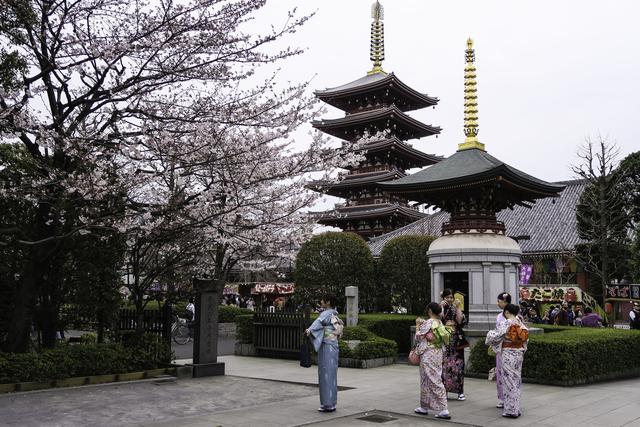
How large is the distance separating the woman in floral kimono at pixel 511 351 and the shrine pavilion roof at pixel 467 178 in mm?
6172

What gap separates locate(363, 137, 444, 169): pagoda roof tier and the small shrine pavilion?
913 inches

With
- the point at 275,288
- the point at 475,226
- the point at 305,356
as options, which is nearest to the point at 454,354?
the point at 305,356

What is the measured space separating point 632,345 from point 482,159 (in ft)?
20.1

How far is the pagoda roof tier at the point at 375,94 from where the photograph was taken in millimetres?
42750

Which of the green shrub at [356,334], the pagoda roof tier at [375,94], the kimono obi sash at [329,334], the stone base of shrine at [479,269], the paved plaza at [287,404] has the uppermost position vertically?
the pagoda roof tier at [375,94]

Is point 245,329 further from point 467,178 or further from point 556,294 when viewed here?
point 556,294

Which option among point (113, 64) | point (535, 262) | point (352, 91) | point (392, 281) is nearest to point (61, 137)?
point (113, 64)

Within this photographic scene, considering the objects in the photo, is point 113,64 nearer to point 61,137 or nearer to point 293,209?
point 61,137

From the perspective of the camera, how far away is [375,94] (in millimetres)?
44156

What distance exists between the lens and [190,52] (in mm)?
10227

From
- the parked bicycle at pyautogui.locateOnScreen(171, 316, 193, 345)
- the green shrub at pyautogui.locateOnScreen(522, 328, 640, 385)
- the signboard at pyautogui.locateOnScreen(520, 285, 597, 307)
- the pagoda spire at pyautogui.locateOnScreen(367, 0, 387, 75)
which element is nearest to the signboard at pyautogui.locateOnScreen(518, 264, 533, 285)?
the signboard at pyautogui.locateOnScreen(520, 285, 597, 307)

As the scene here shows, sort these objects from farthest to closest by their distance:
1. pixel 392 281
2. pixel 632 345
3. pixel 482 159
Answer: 1. pixel 392 281
2. pixel 482 159
3. pixel 632 345

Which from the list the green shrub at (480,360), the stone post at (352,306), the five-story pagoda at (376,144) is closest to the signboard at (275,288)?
the five-story pagoda at (376,144)

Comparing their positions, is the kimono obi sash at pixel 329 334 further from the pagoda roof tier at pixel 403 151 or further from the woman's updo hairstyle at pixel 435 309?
the pagoda roof tier at pixel 403 151
